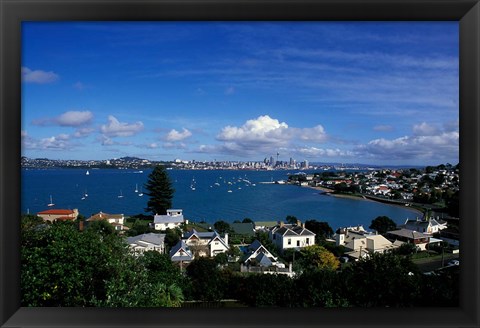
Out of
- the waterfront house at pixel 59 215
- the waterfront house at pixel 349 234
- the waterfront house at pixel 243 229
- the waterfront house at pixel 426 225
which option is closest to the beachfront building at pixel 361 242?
the waterfront house at pixel 349 234

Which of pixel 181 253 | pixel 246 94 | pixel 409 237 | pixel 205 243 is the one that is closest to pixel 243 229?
pixel 205 243

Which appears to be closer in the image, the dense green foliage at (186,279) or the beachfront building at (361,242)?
the dense green foliage at (186,279)

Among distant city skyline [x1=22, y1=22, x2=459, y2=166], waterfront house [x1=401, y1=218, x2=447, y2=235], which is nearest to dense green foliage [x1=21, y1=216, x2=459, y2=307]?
waterfront house [x1=401, y1=218, x2=447, y2=235]

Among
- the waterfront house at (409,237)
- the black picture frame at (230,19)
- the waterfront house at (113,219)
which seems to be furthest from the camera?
the waterfront house at (113,219)

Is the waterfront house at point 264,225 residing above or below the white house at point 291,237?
above

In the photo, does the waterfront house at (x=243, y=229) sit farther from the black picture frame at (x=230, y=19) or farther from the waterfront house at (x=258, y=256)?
the black picture frame at (x=230, y=19)

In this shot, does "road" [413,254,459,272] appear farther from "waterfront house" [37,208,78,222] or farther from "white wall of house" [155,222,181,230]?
"waterfront house" [37,208,78,222]
